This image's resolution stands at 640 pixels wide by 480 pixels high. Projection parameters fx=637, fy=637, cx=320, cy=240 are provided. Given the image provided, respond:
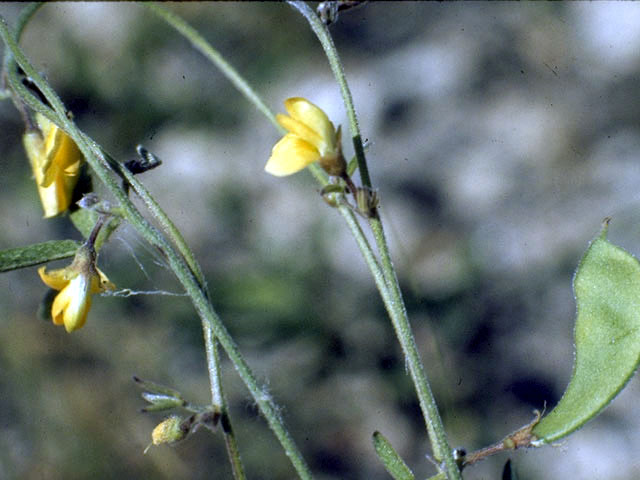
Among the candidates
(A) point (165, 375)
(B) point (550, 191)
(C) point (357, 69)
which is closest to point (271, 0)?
(C) point (357, 69)

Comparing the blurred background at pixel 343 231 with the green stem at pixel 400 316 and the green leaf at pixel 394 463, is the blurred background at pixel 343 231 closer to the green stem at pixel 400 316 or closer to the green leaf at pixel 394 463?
the green leaf at pixel 394 463

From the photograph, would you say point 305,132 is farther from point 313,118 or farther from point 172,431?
point 172,431

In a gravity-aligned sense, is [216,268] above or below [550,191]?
below

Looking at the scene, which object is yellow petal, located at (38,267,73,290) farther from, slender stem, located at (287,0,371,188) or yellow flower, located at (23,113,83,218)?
slender stem, located at (287,0,371,188)

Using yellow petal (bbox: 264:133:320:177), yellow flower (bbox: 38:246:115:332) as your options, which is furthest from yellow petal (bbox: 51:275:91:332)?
yellow petal (bbox: 264:133:320:177)

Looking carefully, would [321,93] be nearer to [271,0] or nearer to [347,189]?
[271,0]

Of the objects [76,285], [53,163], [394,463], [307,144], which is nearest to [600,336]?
[394,463]
